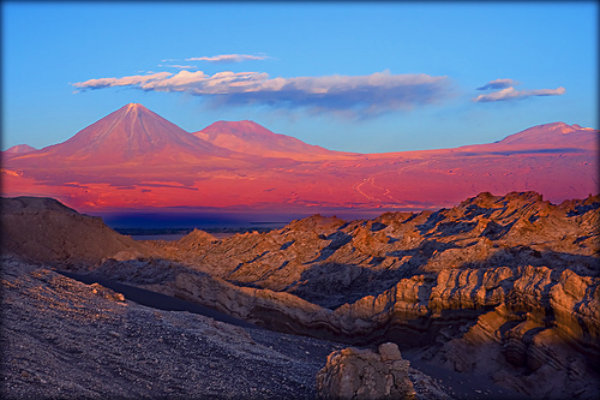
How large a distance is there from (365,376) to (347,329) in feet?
33.2

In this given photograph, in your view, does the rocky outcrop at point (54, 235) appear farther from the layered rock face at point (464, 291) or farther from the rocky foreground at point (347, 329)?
the layered rock face at point (464, 291)

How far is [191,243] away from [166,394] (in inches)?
1759

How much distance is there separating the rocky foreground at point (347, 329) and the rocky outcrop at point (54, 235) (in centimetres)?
539

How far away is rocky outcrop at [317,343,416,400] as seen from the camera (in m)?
9.21

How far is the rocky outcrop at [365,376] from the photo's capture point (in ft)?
30.2

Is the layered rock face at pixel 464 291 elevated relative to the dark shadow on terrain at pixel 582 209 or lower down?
lower down

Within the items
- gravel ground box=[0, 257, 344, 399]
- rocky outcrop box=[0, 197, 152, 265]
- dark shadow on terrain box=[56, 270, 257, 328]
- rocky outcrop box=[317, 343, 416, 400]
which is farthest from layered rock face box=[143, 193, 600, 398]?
rocky outcrop box=[0, 197, 152, 265]

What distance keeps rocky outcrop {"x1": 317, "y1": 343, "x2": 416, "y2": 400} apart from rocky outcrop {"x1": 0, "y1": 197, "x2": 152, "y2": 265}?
2767 cm

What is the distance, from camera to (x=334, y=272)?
105ft

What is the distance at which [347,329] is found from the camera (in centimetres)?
1931

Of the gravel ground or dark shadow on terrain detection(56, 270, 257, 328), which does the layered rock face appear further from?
the gravel ground

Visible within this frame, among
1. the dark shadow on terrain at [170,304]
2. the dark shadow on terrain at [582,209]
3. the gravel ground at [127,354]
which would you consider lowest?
the dark shadow on terrain at [170,304]

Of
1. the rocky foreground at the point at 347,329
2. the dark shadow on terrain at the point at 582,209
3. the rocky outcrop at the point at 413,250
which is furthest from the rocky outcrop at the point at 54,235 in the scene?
the dark shadow on terrain at the point at 582,209

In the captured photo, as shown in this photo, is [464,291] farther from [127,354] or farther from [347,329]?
[127,354]
